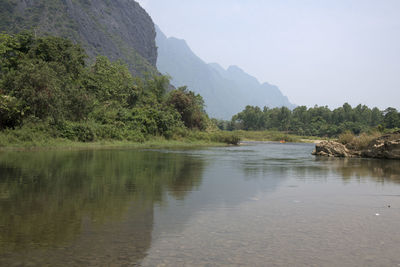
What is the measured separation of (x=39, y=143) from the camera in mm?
27938

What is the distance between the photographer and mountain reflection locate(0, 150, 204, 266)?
4486 mm

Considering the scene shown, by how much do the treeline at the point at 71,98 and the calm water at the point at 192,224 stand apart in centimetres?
2123

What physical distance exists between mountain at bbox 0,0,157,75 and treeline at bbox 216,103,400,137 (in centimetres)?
4603

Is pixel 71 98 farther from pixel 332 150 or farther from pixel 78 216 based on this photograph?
pixel 78 216

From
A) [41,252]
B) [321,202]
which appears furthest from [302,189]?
[41,252]

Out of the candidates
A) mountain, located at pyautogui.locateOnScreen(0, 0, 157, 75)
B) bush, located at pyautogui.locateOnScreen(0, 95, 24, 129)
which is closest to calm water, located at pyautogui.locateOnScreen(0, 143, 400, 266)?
bush, located at pyautogui.locateOnScreen(0, 95, 24, 129)

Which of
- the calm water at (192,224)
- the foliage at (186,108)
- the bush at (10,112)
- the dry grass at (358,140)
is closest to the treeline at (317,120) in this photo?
the foliage at (186,108)

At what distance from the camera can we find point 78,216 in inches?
255

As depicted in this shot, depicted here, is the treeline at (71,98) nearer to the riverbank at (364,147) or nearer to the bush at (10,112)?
the bush at (10,112)

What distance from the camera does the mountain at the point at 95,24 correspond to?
9371 cm

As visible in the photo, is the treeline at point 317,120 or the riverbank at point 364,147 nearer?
the riverbank at point 364,147

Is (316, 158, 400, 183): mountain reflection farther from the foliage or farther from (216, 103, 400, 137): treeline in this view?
(216, 103, 400, 137): treeline

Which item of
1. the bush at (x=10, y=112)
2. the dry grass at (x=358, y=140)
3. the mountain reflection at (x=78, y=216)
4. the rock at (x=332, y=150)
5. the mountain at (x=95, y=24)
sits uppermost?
the mountain at (x=95, y=24)

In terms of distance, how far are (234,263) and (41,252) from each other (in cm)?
264
